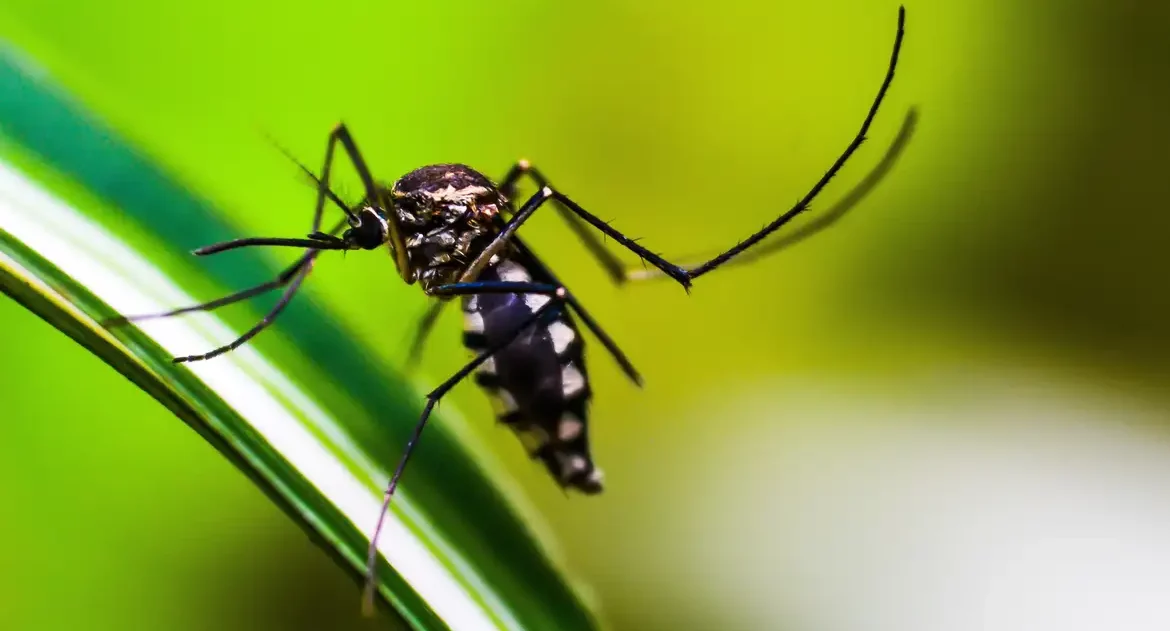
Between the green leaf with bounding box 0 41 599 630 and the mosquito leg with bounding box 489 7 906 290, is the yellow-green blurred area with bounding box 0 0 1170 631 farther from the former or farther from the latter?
the green leaf with bounding box 0 41 599 630

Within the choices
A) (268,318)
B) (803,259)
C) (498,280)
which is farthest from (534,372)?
(803,259)

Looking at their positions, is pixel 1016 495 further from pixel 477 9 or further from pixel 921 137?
pixel 477 9

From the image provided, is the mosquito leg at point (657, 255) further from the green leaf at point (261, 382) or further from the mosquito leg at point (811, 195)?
the green leaf at point (261, 382)

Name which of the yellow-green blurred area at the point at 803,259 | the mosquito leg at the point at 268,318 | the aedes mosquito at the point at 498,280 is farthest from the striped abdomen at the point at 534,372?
the yellow-green blurred area at the point at 803,259

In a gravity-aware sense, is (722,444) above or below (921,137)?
below

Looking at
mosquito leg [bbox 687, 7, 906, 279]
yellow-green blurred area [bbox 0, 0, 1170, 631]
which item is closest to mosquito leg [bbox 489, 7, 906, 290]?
mosquito leg [bbox 687, 7, 906, 279]

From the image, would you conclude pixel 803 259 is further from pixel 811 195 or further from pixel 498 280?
pixel 498 280

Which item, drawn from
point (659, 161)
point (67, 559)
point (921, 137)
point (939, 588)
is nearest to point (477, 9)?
point (659, 161)
